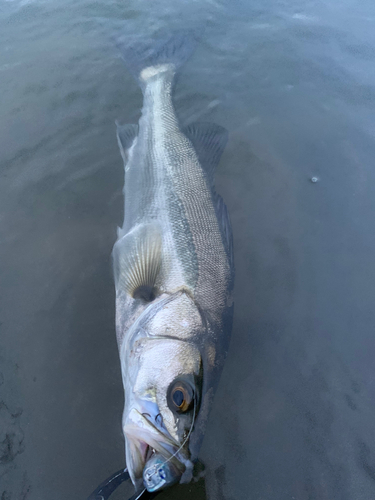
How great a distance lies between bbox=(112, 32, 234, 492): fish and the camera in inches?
72.4

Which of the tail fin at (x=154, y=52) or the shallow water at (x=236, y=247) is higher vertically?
the tail fin at (x=154, y=52)

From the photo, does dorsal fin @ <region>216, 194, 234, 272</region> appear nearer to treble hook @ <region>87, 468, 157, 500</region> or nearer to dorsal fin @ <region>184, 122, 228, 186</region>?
dorsal fin @ <region>184, 122, 228, 186</region>

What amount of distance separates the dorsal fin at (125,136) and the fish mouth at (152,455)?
298 cm

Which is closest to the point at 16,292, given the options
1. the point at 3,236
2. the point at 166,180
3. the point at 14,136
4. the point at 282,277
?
the point at 3,236

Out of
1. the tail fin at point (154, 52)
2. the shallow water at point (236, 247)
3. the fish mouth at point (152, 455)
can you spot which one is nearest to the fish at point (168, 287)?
the fish mouth at point (152, 455)

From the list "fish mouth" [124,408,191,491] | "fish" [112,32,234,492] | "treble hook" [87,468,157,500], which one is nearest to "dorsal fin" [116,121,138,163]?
"fish" [112,32,234,492]

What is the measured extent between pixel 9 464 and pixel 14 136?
12.0 feet

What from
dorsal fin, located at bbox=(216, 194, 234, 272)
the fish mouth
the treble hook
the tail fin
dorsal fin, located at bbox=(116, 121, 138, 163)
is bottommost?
the treble hook

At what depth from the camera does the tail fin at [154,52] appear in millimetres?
4793

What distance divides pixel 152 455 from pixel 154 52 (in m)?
5.53

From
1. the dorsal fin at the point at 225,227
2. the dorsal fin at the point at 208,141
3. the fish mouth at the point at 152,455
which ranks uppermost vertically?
the dorsal fin at the point at 208,141

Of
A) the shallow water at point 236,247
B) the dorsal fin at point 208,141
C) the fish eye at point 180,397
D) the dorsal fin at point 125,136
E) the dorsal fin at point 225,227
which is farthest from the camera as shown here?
the dorsal fin at point 125,136

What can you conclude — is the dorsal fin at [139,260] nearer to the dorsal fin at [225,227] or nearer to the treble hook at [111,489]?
the dorsal fin at [225,227]

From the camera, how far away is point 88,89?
466 centimetres
